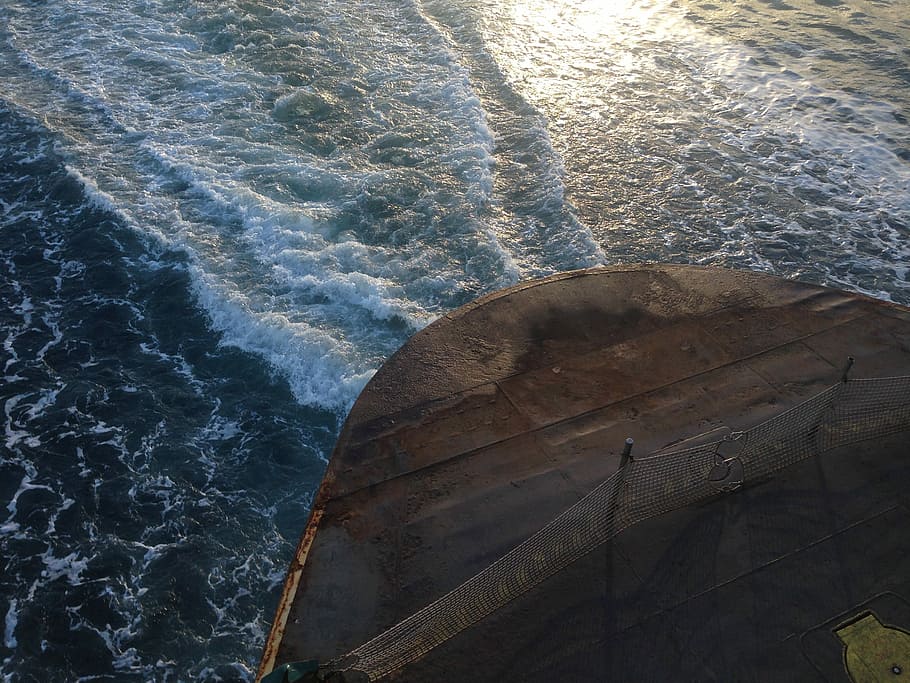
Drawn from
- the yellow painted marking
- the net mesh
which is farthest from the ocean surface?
the yellow painted marking

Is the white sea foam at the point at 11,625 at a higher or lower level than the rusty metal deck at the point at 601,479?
lower

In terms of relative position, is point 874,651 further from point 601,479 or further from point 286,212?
point 286,212

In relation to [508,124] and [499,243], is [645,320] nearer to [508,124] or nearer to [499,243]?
[499,243]

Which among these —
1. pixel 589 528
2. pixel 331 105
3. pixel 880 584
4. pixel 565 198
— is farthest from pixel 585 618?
pixel 331 105

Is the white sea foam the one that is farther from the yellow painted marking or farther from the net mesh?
the yellow painted marking

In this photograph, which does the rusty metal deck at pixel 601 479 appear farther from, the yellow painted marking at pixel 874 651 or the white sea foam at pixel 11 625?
the white sea foam at pixel 11 625

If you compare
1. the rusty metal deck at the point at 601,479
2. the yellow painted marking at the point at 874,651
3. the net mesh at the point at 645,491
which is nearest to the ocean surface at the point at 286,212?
the rusty metal deck at the point at 601,479

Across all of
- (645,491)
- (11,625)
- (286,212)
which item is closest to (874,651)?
(645,491)
